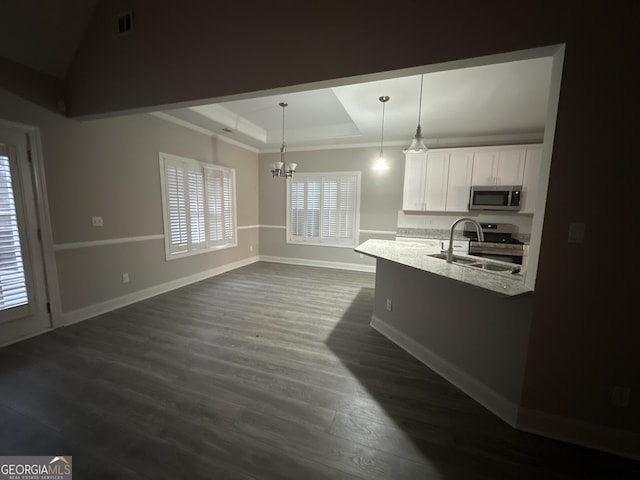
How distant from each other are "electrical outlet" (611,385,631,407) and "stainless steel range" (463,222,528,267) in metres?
2.79

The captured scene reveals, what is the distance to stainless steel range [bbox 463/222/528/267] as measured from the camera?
4.11 m

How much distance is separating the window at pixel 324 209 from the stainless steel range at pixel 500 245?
7.71 feet

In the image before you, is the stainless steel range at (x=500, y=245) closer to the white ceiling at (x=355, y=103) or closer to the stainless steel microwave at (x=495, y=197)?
the stainless steel microwave at (x=495, y=197)

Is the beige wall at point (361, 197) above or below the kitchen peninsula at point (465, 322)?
above

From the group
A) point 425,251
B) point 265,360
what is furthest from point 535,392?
point 265,360

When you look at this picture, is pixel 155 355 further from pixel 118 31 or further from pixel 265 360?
pixel 118 31

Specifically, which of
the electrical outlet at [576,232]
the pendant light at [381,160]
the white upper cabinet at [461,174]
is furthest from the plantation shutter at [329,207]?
the electrical outlet at [576,232]

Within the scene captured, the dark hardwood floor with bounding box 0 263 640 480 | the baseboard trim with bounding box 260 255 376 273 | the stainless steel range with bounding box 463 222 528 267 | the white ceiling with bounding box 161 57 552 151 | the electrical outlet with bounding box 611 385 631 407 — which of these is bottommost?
the dark hardwood floor with bounding box 0 263 640 480

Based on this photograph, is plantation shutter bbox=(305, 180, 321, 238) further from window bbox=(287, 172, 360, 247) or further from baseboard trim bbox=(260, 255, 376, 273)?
baseboard trim bbox=(260, 255, 376, 273)

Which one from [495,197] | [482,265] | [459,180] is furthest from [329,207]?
[482,265]

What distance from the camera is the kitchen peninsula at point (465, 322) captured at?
1683 millimetres

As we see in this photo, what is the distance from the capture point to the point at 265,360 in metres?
2.35

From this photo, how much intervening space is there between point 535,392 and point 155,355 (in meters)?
3.07

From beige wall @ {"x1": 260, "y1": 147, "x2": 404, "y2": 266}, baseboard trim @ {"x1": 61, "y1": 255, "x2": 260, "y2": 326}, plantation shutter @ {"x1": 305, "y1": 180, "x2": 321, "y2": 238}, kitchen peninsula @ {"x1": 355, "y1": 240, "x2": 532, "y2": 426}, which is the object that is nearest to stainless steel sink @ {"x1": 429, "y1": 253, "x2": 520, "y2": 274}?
kitchen peninsula @ {"x1": 355, "y1": 240, "x2": 532, "y2": 426}
